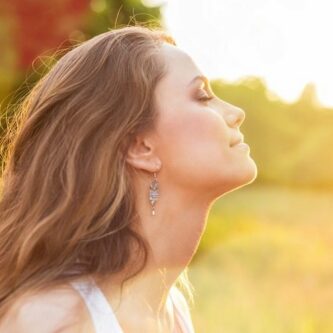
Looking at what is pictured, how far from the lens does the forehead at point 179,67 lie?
7.73 ft

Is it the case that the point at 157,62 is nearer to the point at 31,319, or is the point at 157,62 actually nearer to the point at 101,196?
the point at 101,196

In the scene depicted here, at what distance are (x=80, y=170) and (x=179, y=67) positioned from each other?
1.16 ft

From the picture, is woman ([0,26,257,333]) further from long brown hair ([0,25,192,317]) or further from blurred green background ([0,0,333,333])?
blurred green background ([0,0,333,333])

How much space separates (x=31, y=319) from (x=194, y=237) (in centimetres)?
46

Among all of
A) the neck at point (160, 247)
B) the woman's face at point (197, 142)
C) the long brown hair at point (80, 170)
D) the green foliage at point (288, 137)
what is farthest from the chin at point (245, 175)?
the green foliage at point (288, 137)

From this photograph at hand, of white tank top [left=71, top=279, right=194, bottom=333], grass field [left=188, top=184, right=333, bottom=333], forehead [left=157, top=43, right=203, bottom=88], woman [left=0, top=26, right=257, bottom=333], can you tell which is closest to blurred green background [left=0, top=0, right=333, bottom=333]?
grass field [left=188, top=184, right=333, bottom=333]

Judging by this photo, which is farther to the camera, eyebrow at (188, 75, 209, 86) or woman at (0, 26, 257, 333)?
eyebrow at (188, 75, 209, 86)

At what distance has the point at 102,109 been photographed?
2.31m

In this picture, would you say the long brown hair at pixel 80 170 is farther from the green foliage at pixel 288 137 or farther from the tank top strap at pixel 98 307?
the green foliage at pixel 288 137

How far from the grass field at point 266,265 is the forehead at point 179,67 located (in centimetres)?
418

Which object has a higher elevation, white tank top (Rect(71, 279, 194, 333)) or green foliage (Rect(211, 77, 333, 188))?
white tank top (Rect(71, 279, 194, 333))

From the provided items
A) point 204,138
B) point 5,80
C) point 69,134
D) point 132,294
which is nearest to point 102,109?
point 69,134

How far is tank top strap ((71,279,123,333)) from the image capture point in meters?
2.20

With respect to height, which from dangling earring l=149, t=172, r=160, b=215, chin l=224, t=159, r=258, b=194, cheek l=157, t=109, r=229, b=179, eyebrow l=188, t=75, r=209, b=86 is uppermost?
eyebrow l=188, t=75, r=209, b=86
